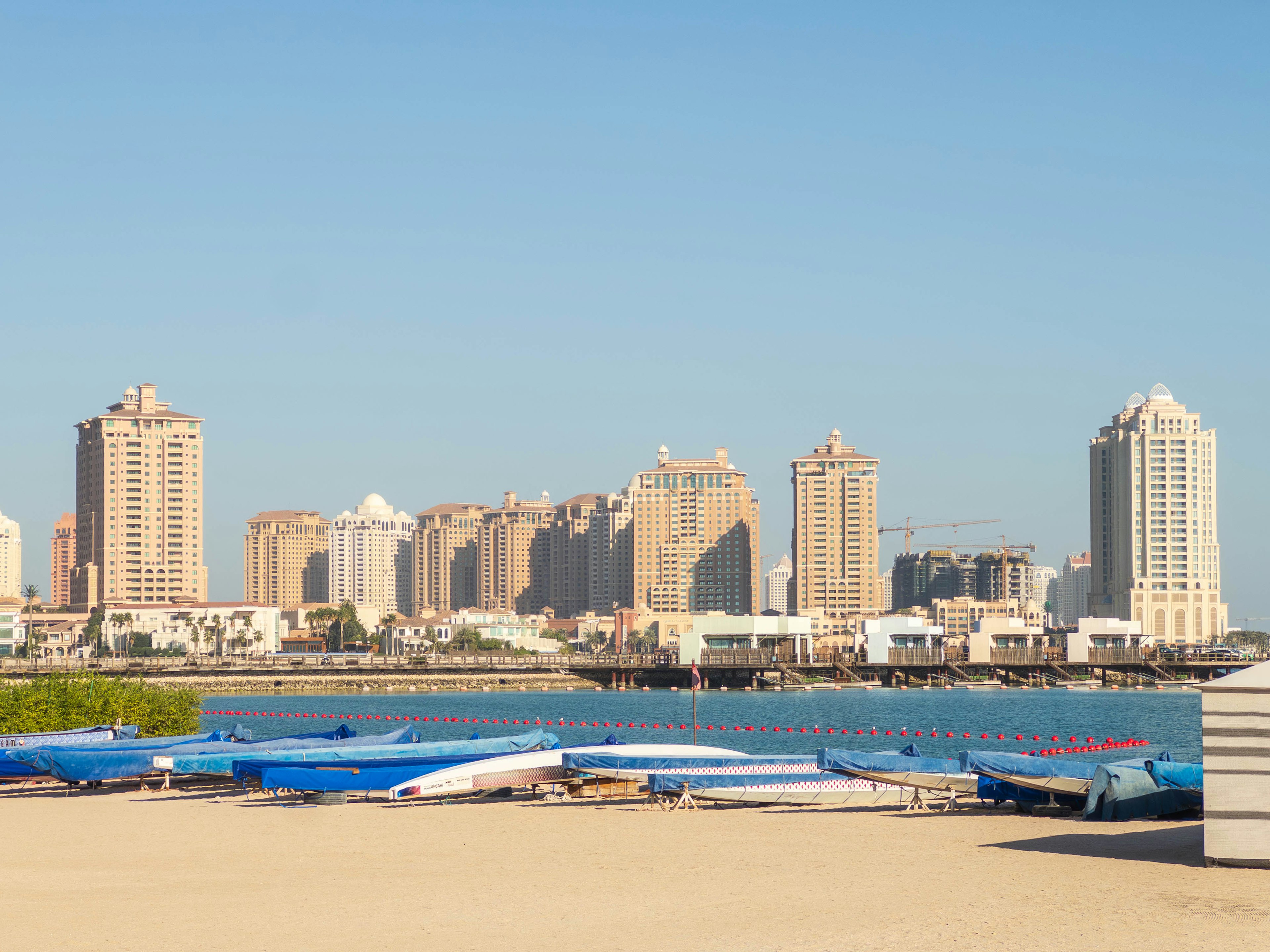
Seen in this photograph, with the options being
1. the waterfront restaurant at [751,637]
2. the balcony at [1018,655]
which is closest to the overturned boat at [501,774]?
the waterfront restaurant at [751,637]

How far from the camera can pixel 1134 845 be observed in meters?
24.8

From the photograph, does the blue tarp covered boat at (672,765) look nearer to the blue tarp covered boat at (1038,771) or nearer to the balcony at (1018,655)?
the blue tarp covered boat at (1038,771)

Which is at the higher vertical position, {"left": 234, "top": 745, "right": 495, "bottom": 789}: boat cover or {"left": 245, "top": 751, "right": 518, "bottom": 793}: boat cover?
{"left": 234, "top": 745, "right": 495, "bottom": 789}: boat cover

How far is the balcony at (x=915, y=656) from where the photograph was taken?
155 meters

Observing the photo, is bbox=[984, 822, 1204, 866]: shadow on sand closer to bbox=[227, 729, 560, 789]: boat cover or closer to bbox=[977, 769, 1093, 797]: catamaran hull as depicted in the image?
bbox=[977, 769, 1093, 797]: catamaran hull

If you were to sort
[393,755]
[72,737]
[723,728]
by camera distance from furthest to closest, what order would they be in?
[723,728]
[72,737]
[393,755]

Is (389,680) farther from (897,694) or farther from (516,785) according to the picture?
→ (516,785)

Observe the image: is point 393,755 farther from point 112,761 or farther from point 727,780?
point 727,780

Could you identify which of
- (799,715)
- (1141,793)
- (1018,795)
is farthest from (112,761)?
(799,715)

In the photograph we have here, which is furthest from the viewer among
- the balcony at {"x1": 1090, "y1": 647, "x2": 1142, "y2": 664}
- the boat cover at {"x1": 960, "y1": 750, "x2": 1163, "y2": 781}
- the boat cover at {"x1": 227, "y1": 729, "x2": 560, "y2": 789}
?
the balcony at {"x1": 1090, "y1": 647, "x2": 1142, "y2": 664}

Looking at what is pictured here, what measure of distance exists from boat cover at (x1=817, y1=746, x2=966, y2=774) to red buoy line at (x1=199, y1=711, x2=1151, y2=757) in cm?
2039

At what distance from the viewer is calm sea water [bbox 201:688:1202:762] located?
65.6 metres

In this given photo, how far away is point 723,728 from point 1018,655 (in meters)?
97.0

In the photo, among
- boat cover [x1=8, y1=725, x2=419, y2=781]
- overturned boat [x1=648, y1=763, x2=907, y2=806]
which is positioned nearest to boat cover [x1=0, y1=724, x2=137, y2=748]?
boat cover [x1=8, y1=725, x2=419, y2=781]
